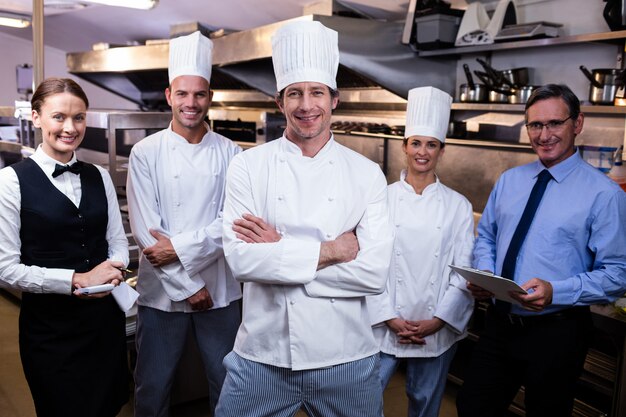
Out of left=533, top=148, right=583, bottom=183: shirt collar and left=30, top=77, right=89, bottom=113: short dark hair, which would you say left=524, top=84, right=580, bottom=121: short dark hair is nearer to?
left=533, top=148, right=583, bottom=183: shirt collar

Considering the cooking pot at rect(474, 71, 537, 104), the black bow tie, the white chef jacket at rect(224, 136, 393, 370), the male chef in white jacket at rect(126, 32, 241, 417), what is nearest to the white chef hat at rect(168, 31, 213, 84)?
the male chef in white jacket at rect(126, 32, 241, 417)

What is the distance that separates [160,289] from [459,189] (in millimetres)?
2404

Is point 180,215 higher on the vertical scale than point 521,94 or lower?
lower

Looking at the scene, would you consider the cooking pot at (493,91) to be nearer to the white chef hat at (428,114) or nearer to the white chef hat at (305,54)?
the white chef hat at (428,114)

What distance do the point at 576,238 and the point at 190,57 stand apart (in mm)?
1646

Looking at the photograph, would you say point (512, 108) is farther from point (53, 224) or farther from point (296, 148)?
point (53, 224)

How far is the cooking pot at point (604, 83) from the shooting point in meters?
2.90

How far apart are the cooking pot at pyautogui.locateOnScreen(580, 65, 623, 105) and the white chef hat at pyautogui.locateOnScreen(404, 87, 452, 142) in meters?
1.05

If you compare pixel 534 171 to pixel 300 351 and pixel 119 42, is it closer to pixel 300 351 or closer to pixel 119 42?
pixel 300 351

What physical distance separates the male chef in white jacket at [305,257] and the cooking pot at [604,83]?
5.94 feet

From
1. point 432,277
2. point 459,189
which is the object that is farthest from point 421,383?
point 459,189

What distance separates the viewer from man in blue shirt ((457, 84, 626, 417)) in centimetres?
190

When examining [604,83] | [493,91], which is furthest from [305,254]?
[493,91]

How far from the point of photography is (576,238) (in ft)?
6.40
